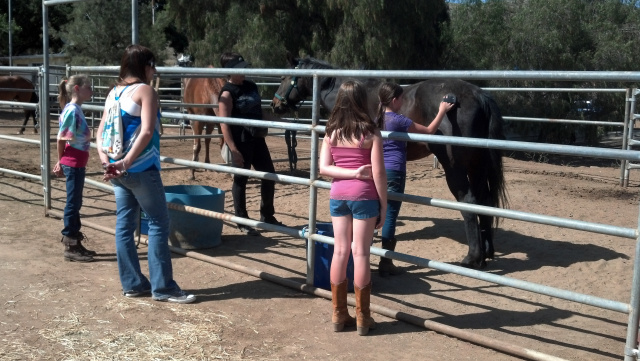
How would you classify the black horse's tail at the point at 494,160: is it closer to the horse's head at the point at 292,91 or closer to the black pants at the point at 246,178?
the black pants at the point at 246,178

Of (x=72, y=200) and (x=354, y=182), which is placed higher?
(x=354, y=182)

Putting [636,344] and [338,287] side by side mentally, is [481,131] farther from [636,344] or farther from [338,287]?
[636,344]

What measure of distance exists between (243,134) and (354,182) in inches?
103

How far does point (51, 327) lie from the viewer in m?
3.54

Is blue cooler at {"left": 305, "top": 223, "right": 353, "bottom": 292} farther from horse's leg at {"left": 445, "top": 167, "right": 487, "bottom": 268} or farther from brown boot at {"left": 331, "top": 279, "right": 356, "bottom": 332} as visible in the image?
horse's leg at {"left": 445, "top": 167, "right": 487, "bottom": 268}

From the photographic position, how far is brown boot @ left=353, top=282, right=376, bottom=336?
3.54m

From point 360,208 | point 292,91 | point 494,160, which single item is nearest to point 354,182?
point 360,208

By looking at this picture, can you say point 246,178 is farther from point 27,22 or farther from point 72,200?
point 27,22

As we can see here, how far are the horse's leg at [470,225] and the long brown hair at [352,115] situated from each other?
6.40 feet

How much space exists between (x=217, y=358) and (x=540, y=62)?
1683 cm

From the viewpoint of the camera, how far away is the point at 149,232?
4.05 meters

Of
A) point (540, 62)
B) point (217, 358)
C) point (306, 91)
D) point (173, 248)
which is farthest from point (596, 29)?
point (217, 358)

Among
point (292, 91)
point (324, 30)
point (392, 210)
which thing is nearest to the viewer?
point (392, 210)

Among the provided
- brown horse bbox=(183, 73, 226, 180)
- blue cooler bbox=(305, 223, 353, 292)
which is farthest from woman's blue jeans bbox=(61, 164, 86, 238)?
brown horse bbox=(183, 73, 226, 180)
